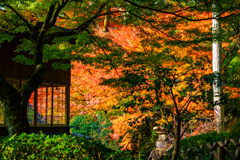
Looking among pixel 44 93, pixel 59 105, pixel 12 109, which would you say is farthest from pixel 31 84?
pixel 59 105

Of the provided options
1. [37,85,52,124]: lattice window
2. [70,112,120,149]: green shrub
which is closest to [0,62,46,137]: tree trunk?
[37,85,52,124]: lattice window

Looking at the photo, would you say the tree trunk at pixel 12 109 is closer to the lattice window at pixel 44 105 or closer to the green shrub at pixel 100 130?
the lattice window at pixel 44 105

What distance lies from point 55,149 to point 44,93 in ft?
30.5

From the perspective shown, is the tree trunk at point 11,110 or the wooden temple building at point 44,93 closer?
the tree trunk at point 11,110

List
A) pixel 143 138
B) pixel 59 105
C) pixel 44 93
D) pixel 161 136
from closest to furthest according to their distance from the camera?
pixel 44 93 < pixel 59 105 < pixel 161 136 < pixel 143 138

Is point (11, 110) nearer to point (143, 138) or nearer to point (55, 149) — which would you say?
point (55, 149)

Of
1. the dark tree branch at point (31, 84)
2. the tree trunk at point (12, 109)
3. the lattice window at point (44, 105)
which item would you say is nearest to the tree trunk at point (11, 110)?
the tree trunk at point (12, 109)

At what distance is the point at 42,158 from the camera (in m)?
4.98

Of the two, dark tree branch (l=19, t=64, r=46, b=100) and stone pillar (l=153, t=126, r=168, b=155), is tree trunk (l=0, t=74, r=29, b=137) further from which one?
stone pillar (l=153, t=126, r=168, b=155)

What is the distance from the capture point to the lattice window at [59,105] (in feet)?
47.5

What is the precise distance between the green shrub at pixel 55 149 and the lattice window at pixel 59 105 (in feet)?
30.2

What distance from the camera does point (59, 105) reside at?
48.3 ft

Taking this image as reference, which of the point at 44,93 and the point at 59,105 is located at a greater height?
the point at 44,93

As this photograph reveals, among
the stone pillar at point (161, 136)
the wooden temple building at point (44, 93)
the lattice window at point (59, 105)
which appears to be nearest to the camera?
the wooden temple building at point (44, 93)
